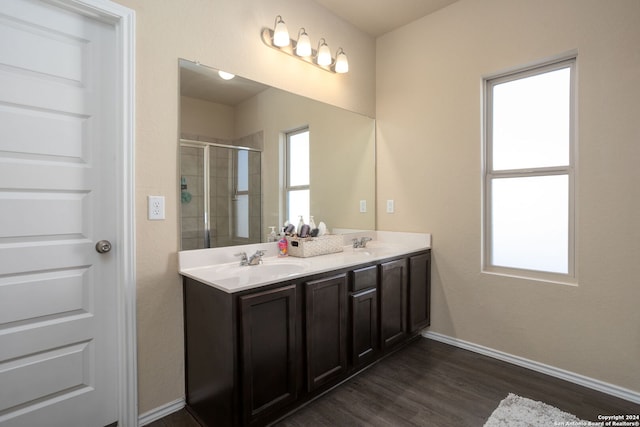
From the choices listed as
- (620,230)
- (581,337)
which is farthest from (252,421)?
(620,230)

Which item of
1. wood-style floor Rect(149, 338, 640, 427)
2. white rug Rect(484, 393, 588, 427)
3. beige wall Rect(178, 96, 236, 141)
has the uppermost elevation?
beige wall Rect(178, 96, 236, 141)

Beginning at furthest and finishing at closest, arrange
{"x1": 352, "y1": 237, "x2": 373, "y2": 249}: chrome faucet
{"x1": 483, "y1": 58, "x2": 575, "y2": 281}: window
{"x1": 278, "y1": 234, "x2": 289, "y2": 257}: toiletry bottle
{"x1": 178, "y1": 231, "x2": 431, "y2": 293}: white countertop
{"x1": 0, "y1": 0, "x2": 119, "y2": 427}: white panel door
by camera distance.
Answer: {"x1": 352, "y1": 237, "x2": 373, "y2": 249}: chrome faucet, {"x1": 278, "y1": 234, "x2": 289, "y2": 257}: toiletry bottle, {"x1": 483, "y1": 58, "x2": 575, "y2": 281}: window, {"x1": 178, "y1": 231, "x2": 431, "y2": 293}: white countertop, {"x1": 0, "y1": 0, "x2": 119, "y2": 427}: white panel door

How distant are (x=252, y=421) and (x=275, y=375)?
0.21 metres

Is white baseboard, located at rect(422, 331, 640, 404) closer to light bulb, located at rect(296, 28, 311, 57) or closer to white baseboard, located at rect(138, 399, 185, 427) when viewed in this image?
white baseboard, located at rect(138, 399, 185, 427)

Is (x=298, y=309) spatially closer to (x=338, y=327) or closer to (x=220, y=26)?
(x=338, y=327)

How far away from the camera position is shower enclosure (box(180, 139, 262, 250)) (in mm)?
1845

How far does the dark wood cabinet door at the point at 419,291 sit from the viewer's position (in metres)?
2.52

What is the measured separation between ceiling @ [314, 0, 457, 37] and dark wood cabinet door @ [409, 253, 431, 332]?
1.98 m

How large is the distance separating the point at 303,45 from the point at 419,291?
6.77 ft

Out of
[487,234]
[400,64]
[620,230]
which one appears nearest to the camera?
[620,230]

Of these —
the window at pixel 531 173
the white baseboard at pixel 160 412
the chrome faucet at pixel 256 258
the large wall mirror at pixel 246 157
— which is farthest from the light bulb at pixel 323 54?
the white baseboard at pixel 160 412

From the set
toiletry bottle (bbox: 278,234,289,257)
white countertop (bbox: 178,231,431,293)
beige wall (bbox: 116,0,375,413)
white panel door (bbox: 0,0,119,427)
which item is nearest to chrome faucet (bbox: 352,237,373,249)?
white countertop (bbox: 178,231,431,293)

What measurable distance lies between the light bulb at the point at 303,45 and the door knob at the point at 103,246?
1733mm

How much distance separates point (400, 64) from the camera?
2904mm
